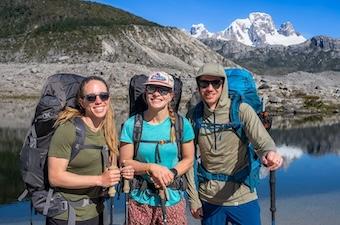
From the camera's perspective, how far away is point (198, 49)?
7165 inches

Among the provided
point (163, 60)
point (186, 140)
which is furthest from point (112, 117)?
point (163, 60)

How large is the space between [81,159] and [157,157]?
839mm

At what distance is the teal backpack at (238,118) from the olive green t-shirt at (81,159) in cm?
129

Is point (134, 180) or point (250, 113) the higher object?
point (250, 113)

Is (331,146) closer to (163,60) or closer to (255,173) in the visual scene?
(255,173)

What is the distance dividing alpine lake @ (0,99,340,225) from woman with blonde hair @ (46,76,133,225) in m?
0.37

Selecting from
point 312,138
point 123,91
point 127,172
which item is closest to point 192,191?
point 127,172

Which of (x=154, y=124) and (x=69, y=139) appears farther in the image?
(x=154, y=124)

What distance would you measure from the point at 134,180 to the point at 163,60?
150 metres

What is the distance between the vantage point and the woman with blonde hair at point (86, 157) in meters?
5.07

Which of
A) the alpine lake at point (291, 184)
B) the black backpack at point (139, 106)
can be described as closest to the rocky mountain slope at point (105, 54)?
the alpine lake at point (291, 184)

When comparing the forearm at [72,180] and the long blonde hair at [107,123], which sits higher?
the long blonde hair at [107,123]

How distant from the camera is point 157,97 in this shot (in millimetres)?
5527

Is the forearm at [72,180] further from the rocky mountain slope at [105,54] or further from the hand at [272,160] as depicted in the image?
the rocky mountain slope at [105,54]
